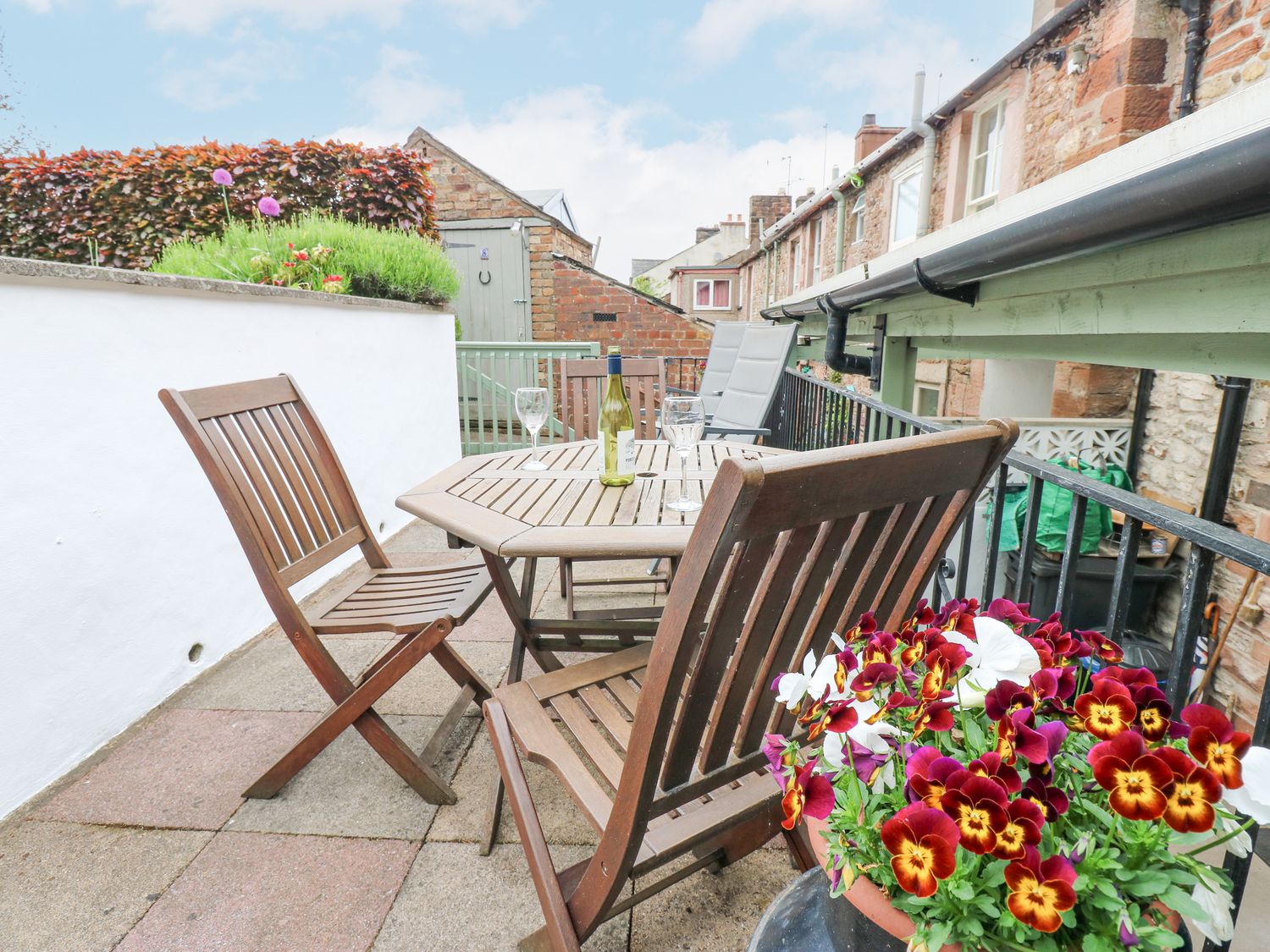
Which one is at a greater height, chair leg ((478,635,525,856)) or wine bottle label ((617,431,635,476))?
wine bottle label ((617,431,635,476))

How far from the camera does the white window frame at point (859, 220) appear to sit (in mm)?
9484

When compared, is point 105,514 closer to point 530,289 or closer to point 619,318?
point 619,318

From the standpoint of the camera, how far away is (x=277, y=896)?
1368mm

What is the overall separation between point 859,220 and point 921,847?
10604 millimetres

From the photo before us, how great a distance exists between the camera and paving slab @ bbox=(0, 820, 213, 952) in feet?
4.25

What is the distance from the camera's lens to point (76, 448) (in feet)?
6.01

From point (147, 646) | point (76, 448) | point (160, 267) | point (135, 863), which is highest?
point (160, 267)

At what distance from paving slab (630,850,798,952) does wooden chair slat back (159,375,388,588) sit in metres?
1.08

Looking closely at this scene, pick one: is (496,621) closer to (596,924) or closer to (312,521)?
(312,521)

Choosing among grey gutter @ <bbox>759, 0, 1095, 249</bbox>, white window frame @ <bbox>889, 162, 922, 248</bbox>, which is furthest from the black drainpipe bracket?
white window frame @ <bbox>889, 162, 922, 248</bbox>

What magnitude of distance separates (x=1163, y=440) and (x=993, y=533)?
3870 mm

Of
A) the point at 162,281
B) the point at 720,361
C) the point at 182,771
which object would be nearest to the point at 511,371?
the point at 720,361

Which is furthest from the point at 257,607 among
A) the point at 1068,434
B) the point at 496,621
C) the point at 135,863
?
the point at 1068,434

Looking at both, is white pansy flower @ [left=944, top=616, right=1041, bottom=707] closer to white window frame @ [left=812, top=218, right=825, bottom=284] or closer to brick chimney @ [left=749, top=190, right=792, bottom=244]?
white window frame @ [left=812, top=218, right=825, bottom=284]
